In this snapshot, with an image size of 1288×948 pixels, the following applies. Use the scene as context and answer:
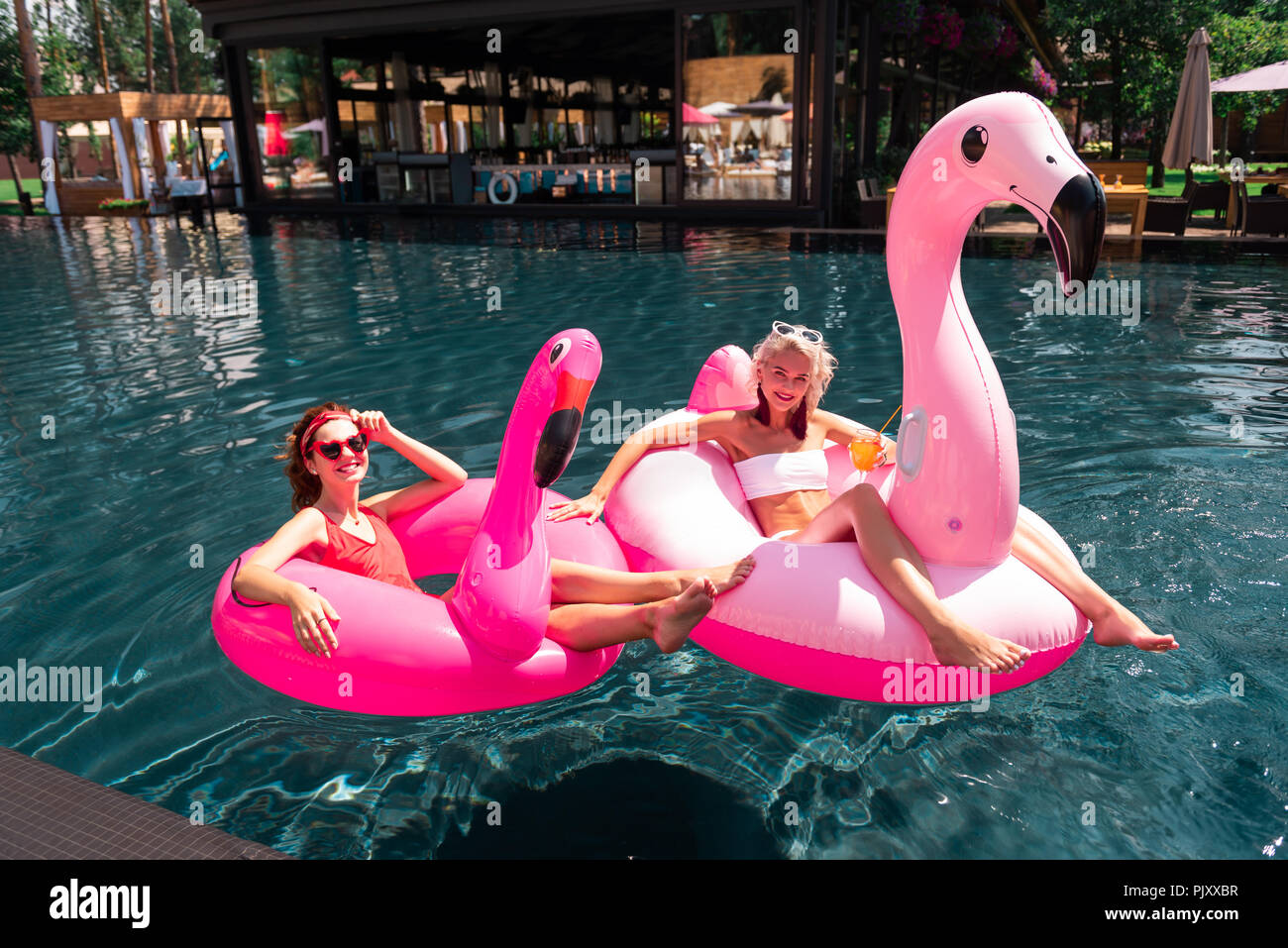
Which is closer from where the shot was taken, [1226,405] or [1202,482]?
[1202,482]

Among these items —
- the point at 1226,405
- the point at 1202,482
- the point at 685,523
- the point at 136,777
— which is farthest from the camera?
the point at 1226,405

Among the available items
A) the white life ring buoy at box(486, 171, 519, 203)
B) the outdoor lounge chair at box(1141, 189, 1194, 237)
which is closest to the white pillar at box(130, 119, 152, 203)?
the white life ring buoy at box(486, 171, 519, 203)

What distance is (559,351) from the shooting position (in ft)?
8.43

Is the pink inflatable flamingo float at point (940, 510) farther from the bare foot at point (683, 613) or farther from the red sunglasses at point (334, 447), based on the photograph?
the red sunglasses at point (334, 447)

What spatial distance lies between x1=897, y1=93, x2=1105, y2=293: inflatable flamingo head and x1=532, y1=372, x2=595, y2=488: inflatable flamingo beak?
3.75 ft

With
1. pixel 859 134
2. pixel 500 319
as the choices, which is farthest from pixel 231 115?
pixel 500 319

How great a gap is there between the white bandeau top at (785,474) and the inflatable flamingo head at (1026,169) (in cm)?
106

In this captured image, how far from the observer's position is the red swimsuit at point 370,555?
9.10ft

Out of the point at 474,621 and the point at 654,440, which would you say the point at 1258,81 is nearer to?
the point at 654,440

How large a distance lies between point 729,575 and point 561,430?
661mm

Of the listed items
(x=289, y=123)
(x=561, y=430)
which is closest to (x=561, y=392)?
(x=561, y=430)

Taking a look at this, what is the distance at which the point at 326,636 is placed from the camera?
2.44 meters

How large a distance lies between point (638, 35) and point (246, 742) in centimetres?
1872
